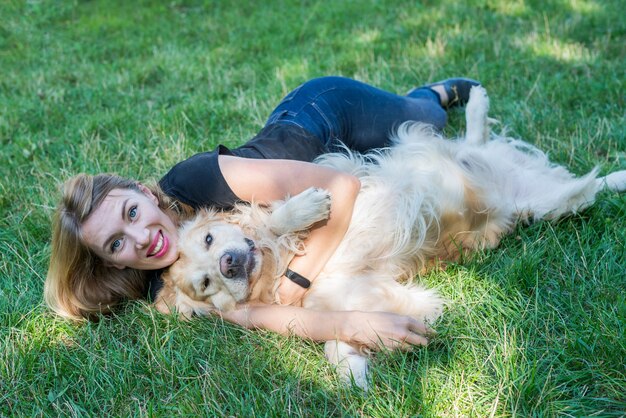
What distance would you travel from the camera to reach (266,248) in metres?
3.04

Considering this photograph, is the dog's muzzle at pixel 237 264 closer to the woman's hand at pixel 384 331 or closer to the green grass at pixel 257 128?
the green grass at pixel 257 128

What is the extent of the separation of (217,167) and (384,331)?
1193 mm

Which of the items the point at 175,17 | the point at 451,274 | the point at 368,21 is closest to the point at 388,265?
the point at 451,274

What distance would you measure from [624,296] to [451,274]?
81 centimetres

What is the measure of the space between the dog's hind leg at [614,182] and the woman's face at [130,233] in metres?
2.33

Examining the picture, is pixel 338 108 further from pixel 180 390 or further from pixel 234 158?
pixel 180 390

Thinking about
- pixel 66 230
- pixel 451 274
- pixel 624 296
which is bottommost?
pixel 451 274

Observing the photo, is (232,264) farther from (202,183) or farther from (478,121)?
(478,121)

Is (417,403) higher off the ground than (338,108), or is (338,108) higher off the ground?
(338,108)

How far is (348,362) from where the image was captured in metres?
2.41

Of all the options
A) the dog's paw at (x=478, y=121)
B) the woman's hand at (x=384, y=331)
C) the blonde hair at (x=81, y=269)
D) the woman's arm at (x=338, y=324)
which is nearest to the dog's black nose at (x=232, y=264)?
the woman's arm at (x=338, y=324)

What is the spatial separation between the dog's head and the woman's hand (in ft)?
1.99

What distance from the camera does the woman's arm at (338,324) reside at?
244 centimetres

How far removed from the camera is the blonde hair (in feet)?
9.62
